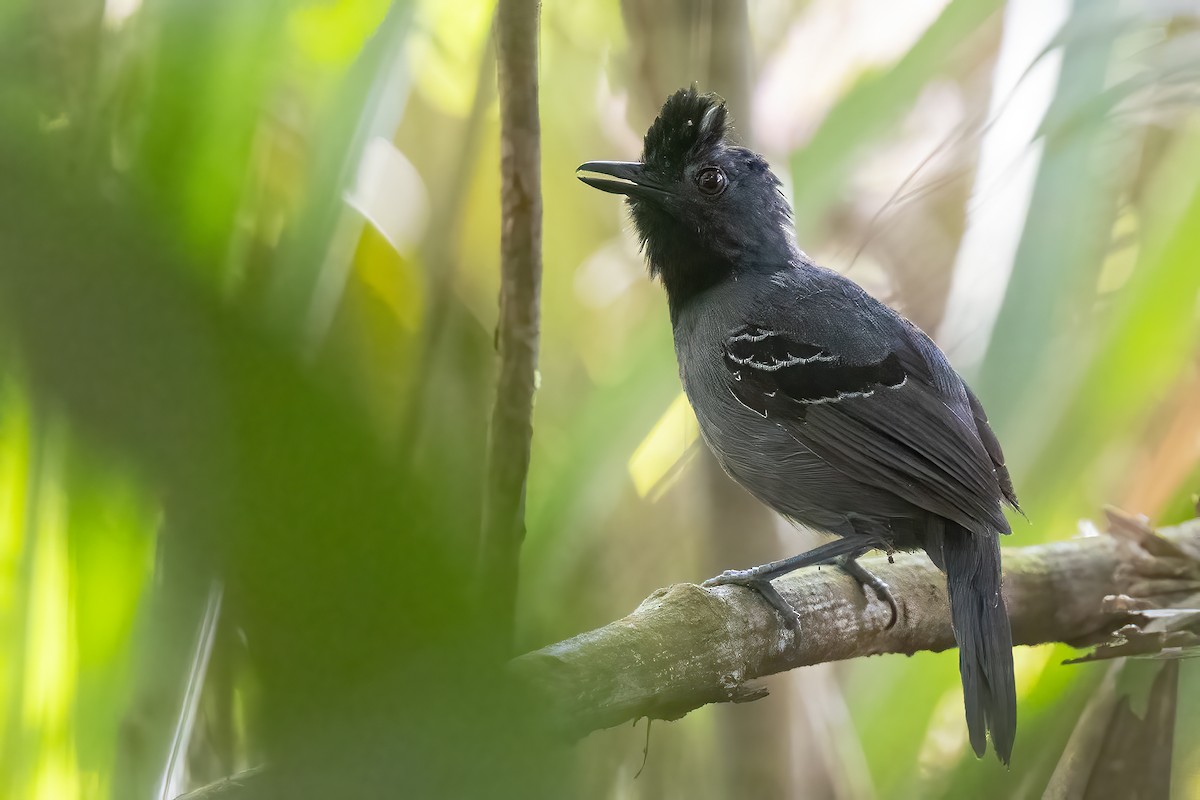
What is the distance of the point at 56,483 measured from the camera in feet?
1.17

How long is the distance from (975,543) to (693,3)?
1.25 meters

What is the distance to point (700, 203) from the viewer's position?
1.93 m

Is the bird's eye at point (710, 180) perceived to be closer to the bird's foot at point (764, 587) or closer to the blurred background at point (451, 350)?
the blurred background at point (451, 350)

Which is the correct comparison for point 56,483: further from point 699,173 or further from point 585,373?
point 585,373

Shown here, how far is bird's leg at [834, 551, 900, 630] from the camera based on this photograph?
69.6 inches

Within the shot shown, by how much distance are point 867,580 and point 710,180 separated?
32.4 inches

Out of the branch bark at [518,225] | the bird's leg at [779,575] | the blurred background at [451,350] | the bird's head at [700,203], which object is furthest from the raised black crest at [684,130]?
the bird's leg at [779,575]

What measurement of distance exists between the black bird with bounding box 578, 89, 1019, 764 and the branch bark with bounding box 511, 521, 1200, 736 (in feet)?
0.24

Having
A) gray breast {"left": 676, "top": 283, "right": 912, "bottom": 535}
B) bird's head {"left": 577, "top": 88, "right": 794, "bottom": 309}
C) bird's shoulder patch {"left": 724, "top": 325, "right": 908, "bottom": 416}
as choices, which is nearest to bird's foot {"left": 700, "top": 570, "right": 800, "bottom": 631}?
gray breast {"left": 676, "top": 283, "right": 912, "bottom": 535}

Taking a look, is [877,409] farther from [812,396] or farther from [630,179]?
[630,179]

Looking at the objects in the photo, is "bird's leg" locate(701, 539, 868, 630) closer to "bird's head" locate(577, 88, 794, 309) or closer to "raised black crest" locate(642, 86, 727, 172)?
"bird's head" locate(577, 88, 794, 309)

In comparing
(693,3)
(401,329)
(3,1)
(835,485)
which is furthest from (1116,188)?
(3,1)

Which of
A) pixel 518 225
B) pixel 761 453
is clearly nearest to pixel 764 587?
pixel 761 453

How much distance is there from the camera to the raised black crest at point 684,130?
1826 mm
